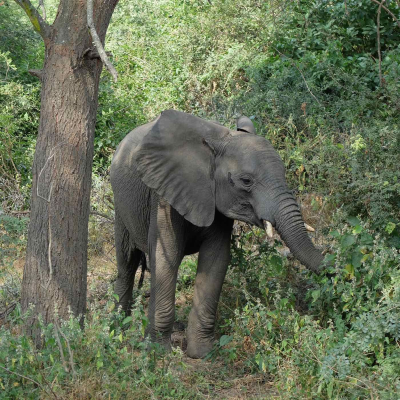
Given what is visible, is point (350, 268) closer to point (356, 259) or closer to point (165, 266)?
point (356, 259)

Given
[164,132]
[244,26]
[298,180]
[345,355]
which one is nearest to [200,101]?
[244,26]

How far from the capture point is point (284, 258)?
695 cm

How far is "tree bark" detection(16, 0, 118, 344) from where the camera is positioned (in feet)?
17.6

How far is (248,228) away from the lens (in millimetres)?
8070

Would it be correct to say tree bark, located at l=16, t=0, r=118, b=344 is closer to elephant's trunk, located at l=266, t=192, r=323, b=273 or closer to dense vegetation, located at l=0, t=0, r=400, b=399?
dense vegetation, located at l=0, t=0, r=400, b=399

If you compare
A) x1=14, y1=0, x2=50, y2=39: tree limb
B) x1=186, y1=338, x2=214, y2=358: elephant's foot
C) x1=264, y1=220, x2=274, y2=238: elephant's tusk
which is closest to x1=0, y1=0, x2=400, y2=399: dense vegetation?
x1=186, y1=338, x2=214, y2=358: elephant's foot

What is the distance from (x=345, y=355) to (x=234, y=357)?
107 centimetres

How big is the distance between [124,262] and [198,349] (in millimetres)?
1606

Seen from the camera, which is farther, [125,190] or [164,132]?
[125,190]

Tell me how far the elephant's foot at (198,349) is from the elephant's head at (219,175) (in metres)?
1.15

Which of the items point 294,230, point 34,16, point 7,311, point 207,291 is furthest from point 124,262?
point 34,16

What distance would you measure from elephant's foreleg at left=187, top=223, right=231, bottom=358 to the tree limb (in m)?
2.25

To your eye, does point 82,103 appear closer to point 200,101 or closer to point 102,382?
point 102,382

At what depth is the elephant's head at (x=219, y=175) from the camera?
5.53 metres
